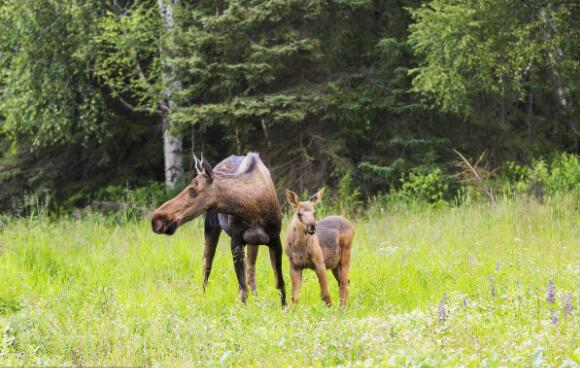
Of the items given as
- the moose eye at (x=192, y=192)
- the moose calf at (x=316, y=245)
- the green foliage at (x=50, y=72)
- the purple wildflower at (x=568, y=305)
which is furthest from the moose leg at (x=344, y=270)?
the green foliage at (x=50, y=72)

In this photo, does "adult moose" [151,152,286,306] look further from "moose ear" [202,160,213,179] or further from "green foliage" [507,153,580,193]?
"green foliage" [507,153,580,193]

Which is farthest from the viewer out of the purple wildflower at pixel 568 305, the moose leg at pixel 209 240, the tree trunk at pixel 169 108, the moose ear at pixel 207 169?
the tree trunk at pixel 169 108

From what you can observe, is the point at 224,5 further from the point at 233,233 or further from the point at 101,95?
the point at 233,233

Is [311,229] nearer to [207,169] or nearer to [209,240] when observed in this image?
[207,169]

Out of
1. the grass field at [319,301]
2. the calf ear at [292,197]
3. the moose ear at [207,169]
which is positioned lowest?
the grass field at [319,301]

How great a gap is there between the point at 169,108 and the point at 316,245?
10.8 metres

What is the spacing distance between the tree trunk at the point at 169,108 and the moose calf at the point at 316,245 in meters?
9.24

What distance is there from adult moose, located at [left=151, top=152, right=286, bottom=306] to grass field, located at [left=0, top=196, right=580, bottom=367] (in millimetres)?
577

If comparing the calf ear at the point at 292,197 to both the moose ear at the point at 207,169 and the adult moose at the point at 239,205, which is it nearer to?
the adult moose at the point at 239,205

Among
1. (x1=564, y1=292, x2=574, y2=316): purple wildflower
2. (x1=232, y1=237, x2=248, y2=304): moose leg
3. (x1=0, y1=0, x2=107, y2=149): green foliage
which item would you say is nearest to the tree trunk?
(x1=0, y1=0, x2=107, y2=149): green foliage

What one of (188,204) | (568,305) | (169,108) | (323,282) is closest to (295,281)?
(323,282)

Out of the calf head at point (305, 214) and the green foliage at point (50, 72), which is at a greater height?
the green foliage at point (50, 72)

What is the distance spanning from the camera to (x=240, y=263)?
8.52m

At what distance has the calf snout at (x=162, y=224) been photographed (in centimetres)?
729
